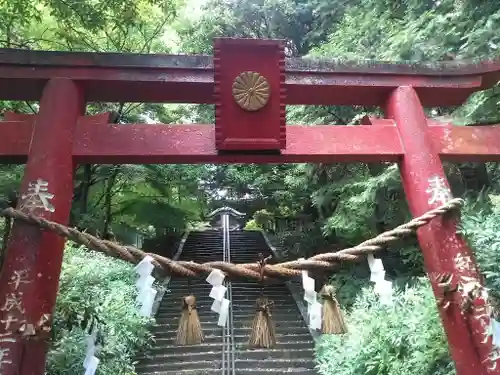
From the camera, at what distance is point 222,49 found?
3.36 m

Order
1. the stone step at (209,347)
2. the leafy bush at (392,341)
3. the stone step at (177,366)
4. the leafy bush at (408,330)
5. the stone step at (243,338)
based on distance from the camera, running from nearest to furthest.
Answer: the leafy bush at (408,330) < the leafy bush at (392,341) < the stone step at (177,366) < the stone step at (209,347) < the stone step at (243,338)

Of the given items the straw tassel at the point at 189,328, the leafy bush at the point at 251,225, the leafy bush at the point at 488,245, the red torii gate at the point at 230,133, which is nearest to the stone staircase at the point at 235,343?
the leafy bush at the point at 488,245

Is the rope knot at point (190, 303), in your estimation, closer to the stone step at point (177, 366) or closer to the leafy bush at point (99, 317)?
the leafy bush at point (99, 317)

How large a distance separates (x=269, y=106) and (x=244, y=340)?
5971mm

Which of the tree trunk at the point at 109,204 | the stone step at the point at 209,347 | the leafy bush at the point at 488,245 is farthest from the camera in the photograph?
the tree trunk at the point at 109,204

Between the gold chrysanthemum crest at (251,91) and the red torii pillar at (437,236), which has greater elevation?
the gold chrysanthemum crest at (251,91)

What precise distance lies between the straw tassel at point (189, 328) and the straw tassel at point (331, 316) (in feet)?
2.66

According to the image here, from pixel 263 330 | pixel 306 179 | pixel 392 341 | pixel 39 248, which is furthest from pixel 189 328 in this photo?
pixel 306 179

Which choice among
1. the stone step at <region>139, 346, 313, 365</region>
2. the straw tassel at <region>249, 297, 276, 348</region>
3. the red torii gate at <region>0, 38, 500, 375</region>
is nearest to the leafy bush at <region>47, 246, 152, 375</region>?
the stone step at <region>139, 346, 313, 365</region>

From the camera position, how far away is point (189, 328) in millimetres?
2693

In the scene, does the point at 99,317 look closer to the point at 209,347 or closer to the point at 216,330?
the point at 209,347

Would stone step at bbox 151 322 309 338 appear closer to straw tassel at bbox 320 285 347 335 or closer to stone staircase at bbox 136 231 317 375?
stone staircase at bbox 136 231 317 375

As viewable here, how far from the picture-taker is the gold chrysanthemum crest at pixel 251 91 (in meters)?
3.44

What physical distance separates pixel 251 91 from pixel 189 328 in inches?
73.1
